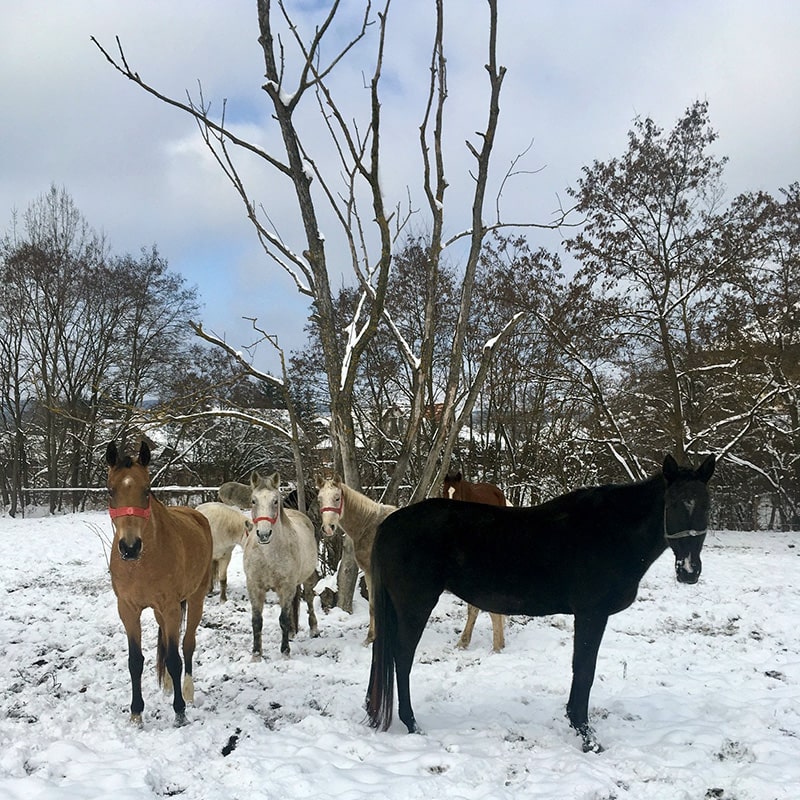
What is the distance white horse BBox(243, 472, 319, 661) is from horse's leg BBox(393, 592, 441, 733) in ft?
5.95

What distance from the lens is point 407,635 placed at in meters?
3.85

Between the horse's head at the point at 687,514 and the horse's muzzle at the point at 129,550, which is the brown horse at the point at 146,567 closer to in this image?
the horse's muzzle at the point at 129,550

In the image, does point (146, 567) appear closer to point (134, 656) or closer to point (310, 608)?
point (134, 656)

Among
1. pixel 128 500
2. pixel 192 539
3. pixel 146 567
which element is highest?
pixel 128 500

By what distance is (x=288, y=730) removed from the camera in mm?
3684

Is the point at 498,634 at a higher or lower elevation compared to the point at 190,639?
lower

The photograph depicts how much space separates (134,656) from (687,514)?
11.8 feet

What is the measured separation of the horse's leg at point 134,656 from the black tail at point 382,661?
1480mm

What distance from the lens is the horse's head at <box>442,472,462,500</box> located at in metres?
6.66

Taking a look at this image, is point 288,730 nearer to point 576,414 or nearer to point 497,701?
point 497,701

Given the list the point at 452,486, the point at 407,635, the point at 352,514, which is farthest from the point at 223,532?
the point at 407,635

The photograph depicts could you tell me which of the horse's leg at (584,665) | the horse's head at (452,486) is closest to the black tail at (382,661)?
the horse's leg at (584,665)

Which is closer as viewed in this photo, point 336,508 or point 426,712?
point 426,712

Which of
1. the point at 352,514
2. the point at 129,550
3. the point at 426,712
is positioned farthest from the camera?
the point at 352,514
